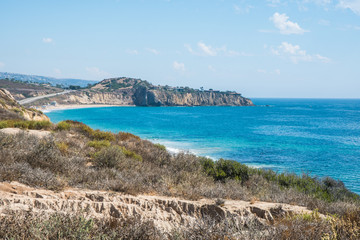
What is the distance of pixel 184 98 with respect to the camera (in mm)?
162250

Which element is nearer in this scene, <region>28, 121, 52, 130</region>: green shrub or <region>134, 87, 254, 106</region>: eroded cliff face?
<region>28, 121, 52, 130</region>: green shrub

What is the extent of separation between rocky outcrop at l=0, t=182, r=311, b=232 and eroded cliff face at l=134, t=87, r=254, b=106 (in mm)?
144208

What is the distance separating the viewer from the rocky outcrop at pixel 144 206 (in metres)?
4.88

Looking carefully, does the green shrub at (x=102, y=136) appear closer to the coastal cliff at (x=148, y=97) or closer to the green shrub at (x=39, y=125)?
the green shrub at (x=39, y=125)

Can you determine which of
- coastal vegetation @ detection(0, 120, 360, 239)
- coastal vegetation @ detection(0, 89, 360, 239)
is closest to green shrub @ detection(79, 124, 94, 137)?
coastal vegetation @ detection(0, 89, 360, 239)

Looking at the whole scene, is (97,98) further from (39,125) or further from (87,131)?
(87,131)

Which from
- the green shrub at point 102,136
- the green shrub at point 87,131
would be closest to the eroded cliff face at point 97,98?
the green shrub at point 87,131

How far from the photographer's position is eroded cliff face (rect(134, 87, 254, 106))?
150000 millimetres

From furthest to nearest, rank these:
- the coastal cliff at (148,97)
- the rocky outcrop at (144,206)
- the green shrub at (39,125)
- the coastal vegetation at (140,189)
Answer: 1. the coastal cliff at (148,97)
2. the green shrub at (39,125)
3. the rocky outcrop at (144,206)
4. the coastal vegetation at (140,189)

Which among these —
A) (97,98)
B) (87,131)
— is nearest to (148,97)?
(97,98)

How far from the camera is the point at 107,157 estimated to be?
30.2 ft

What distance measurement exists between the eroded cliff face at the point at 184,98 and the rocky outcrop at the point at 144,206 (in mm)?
144208

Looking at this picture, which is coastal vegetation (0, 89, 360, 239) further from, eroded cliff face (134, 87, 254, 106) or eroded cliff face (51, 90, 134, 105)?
eroded cliff face (134, 87, 254, 106)

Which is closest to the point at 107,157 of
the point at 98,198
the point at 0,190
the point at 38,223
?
the point at 98,198
